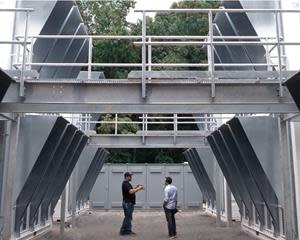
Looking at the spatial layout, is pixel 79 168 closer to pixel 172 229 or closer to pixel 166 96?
pixel 172 229

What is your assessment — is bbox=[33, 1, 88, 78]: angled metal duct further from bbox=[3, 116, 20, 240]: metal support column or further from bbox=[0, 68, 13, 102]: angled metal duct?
bbox=[0, 68, 13, 102]: angled metal duct

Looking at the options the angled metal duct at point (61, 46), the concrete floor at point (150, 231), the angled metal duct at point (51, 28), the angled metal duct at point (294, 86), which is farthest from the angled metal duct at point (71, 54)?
the angled metal duct at point (294, 86)

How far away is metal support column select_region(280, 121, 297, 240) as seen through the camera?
7.31 meters

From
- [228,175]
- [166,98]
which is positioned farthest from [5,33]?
[228,175]

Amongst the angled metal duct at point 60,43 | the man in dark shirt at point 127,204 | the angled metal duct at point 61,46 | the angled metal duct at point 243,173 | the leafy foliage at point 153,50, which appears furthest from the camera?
the leafy foliage at point 153,50

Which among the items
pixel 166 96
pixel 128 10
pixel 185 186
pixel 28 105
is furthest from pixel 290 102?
pixel 128 10

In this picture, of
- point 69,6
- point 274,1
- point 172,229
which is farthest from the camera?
point 172,229

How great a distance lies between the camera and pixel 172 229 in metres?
11.2

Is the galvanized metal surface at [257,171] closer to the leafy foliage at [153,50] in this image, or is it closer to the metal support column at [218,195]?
the metal support column at [218,195]

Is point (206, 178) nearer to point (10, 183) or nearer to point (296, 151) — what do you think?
point (296, 151)

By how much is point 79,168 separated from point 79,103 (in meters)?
8.83

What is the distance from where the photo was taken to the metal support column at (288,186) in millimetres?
7312

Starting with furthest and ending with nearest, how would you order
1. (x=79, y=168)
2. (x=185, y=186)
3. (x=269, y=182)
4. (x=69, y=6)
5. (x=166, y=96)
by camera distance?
1. (x=185, y=186)
2. (x=79, y=168)
3. (x=69, y=6)
4. (x=269, y=182)
5. (x=166, y=96)

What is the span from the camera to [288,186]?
7.53m
